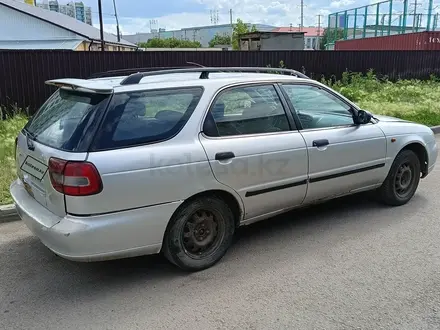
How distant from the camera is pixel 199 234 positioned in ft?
11.8

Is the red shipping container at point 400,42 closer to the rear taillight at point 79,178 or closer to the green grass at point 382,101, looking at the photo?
the green grass at point 382,101

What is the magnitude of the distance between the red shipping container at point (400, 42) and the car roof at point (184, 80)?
916 inches

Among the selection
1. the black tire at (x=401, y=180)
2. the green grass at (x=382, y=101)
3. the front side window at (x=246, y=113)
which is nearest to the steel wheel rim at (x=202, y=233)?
the front side window at (x=246, y=113)

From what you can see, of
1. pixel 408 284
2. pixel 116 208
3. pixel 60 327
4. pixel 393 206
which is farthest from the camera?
pixel 393 206

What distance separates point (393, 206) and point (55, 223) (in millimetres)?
3752

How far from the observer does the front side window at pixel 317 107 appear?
4180 millimetres

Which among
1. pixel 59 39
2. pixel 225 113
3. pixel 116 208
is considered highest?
pixel 59 39

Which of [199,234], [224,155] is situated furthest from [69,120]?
[199,234]

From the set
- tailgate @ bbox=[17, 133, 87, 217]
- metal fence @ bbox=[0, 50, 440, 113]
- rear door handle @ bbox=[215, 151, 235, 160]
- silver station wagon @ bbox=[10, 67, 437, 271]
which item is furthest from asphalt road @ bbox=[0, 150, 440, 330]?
metal fence @ bbox=[0, 50, 440, 113]

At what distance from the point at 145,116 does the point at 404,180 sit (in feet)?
10.8

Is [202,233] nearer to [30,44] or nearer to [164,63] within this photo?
[164,63]

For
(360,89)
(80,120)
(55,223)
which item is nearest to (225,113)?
(80,120)

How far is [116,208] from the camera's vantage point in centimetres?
304

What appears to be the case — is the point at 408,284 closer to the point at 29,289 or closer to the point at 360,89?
the point at 29,289
